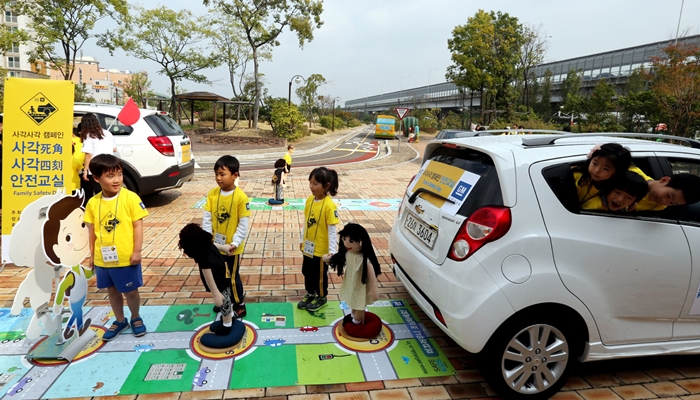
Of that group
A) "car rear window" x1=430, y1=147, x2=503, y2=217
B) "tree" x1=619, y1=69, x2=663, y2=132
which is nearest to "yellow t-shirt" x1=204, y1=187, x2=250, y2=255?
"car rear window" x1=430, y1=147, x2=503, y2=217

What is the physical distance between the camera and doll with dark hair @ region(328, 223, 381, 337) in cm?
297

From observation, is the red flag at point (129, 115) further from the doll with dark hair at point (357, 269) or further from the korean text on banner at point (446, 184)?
the korean text on banner at point (446, 184)

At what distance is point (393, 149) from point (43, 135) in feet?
75.3

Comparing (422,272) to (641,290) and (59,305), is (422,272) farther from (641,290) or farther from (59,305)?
(59,305)

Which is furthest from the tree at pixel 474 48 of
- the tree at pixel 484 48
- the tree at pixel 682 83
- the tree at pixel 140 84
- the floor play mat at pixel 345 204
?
the tree at pixel 140 84

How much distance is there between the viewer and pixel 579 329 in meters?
2.45

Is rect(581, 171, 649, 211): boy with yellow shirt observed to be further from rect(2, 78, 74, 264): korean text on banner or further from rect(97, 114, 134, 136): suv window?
rect(97, 114, 134, 136): suv window

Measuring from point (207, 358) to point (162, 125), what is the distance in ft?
17.9

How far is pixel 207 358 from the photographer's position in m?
2.81

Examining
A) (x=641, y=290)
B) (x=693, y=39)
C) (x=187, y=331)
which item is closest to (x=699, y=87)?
(x=693, y=39)

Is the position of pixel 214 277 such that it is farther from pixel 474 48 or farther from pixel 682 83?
pixel 474 48

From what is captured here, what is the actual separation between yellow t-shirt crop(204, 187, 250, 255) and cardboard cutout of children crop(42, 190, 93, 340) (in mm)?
889

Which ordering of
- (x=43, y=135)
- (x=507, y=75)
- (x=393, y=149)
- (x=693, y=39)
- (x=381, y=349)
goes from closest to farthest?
(x=381, y=349), (x=43, y=135), (x=693, y=39), (x=393, y=149), (x=507, y=75)

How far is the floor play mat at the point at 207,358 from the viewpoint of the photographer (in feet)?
8.27
